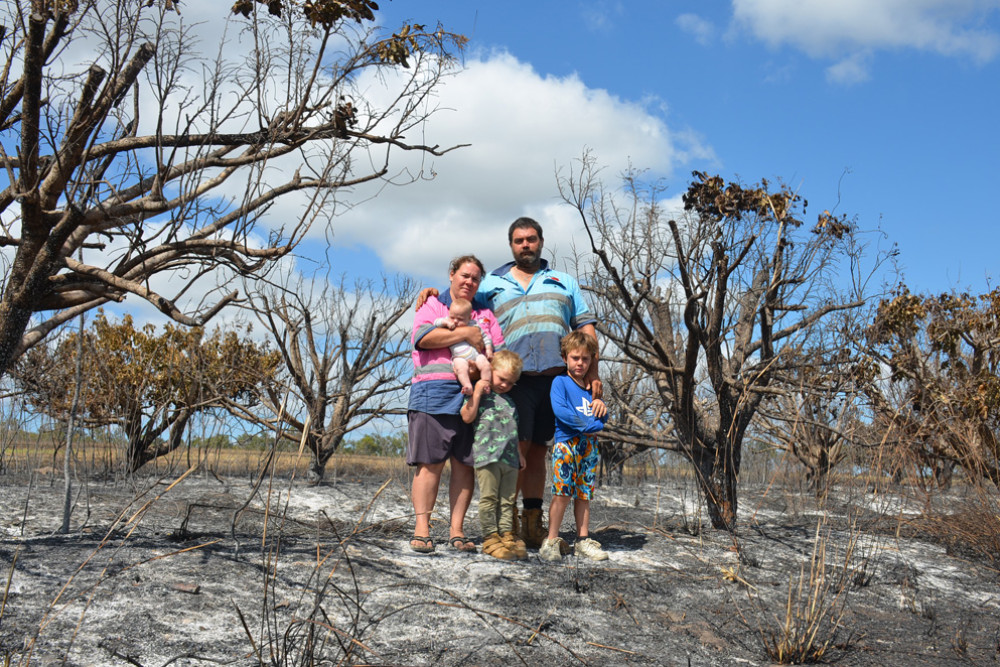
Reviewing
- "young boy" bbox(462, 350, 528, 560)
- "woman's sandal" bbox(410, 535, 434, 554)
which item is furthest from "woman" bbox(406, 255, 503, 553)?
"young boy" bbox(462, 350, 528, 560)

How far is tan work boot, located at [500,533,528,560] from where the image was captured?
4.41 meters

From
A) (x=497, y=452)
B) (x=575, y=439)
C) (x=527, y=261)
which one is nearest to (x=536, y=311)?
(x=527, y=261)

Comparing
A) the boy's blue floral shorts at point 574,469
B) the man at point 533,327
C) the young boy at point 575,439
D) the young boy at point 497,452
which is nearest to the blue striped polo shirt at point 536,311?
the man at point 533,327

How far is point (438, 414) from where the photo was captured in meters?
4.50

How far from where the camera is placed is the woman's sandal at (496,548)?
173 inches

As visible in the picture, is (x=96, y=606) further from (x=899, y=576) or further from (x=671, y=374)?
(x=899, y=576)

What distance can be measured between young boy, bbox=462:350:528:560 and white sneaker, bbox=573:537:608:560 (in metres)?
0.40

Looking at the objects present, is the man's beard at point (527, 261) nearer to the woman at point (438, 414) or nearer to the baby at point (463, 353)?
the woman at point (438, 414)

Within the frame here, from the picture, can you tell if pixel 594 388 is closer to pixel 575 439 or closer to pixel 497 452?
pixel 575 439

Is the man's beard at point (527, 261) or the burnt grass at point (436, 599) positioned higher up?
the man's beard at point (527, 261)

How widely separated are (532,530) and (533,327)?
1360mm

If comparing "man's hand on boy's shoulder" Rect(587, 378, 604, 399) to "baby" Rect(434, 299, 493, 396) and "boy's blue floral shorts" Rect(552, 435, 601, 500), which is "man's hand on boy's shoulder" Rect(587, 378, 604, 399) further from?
"baby" Rect(434, 299, 493, 396)

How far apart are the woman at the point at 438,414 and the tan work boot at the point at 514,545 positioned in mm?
226

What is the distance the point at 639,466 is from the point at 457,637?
325 inches
